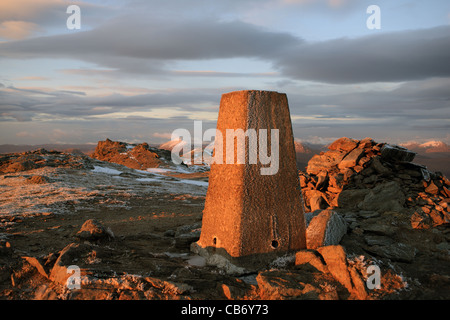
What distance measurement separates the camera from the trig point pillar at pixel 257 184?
4.94 m

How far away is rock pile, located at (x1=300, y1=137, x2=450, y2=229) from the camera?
712cm

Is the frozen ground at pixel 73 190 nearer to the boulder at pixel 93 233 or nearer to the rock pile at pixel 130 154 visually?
the boulder at pixel 93 233

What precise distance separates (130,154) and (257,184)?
2791cm

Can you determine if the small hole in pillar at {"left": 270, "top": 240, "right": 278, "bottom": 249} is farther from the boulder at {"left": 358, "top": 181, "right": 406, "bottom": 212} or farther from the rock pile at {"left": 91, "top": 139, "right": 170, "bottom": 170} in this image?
the rock pile at {"left": 91, "top": 139, "right": 170, "bottom": 170}

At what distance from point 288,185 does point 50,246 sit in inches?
183

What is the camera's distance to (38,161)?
60.3 feet

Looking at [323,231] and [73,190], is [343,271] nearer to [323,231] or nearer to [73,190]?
[323,231]

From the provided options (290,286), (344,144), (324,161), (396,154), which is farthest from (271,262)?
(344,144)

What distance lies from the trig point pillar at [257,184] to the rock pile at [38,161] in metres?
15.5

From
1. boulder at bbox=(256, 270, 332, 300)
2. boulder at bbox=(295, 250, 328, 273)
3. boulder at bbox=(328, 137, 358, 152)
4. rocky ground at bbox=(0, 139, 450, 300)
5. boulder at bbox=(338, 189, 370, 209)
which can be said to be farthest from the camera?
boulder at bbox=(328, 137, 358, 152)

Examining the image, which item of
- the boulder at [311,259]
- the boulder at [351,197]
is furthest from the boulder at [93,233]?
the boulder at [351,197]

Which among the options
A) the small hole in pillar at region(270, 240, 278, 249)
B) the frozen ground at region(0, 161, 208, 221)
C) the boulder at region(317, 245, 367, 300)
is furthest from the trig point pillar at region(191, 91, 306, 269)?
the frozen ground at region(0, 161, 208, 221)

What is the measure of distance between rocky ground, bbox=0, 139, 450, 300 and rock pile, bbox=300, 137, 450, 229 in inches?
1.1
